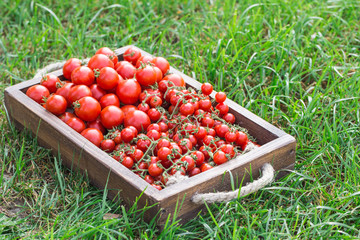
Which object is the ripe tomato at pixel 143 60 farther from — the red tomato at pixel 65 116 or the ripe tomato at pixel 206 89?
the red tomato at pixel 65 116

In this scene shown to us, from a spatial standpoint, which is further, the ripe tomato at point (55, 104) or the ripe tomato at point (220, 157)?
the ripe tomato at point (55, 104)

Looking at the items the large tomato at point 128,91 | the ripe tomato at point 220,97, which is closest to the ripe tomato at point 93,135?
the large tomato at point 128,91

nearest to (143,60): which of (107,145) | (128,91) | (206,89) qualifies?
(128,91)

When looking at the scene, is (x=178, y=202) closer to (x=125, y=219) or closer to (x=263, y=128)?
(x=125, y=219)

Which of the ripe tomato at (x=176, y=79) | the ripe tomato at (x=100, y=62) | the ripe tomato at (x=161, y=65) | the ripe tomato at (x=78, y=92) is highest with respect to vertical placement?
the ripe tomato at (x=100, y=62)

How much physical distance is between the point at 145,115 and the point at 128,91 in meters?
0.19

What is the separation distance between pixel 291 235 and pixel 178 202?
1.85 feet

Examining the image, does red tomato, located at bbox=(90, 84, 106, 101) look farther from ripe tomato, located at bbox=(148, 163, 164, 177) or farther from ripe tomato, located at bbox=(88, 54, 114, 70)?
ripe tomato, located at bbox=(148, 163, 164, 177)

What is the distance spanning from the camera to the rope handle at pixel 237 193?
2436 millimetres

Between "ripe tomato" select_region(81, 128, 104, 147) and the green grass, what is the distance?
0.64 ft

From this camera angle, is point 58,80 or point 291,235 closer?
point 291,235

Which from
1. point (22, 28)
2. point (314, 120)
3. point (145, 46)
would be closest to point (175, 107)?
point (314, 120)

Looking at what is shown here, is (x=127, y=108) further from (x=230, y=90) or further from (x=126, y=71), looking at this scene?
(x=230, y=90)

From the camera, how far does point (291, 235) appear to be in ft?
8.18
